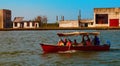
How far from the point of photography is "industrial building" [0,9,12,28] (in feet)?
408

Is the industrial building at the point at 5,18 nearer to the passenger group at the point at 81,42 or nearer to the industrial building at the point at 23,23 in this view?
the industrial building at the point at 23,23

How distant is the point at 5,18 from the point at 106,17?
34.3 metres

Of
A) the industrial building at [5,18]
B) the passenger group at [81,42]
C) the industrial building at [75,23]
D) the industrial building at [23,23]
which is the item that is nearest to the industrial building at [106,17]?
the industrial building at [75,23]

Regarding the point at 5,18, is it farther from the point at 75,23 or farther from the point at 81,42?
the point at 81,42

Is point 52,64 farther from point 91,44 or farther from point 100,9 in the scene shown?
point 100,9

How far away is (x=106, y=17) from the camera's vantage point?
111062 mm

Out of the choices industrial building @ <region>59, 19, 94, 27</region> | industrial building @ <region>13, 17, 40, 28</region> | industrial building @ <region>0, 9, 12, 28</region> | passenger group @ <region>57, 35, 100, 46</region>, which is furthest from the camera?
industrial building @ <region>13, 17, 40, 28</region>

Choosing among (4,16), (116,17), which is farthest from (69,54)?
(4,16)

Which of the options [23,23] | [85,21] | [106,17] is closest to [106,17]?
Result: [106,17]

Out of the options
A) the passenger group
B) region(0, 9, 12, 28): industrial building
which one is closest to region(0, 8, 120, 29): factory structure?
region(0, 9, 12, 28): industrial building

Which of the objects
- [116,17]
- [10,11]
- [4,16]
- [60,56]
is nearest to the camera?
[60,56]

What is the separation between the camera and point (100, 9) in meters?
111

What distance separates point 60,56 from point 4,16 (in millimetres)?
93726

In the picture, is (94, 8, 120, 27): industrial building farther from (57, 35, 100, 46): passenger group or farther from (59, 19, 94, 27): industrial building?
(57, 35, 100, 46): passenger group
